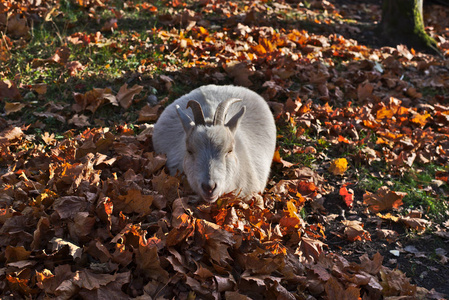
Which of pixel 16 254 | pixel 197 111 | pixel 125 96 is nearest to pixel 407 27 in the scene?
pixel 125 96

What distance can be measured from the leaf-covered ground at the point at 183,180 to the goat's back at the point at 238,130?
0.24m

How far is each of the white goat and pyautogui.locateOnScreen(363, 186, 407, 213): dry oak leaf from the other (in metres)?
1.16

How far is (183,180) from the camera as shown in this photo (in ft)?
13.3

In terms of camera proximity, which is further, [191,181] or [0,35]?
[0,35]

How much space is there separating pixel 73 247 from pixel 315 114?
12.7 feet

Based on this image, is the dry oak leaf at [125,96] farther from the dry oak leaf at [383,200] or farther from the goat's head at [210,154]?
the dry oak leaf at [383,200]

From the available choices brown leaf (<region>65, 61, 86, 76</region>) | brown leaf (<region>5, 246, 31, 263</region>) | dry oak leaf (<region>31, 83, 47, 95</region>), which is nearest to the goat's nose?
brown leaf (<region>5, 246, 31, 263</region>)

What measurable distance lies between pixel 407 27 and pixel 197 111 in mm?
6492

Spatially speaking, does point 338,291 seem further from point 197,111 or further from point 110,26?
point 110,26

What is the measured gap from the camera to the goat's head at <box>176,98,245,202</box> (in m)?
3.56

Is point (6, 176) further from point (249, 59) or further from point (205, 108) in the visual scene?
point (249, 59)

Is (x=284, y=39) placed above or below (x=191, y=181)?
above

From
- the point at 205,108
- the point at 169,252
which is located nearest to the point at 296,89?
the point at 205,108

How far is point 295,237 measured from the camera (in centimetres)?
363
